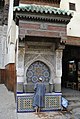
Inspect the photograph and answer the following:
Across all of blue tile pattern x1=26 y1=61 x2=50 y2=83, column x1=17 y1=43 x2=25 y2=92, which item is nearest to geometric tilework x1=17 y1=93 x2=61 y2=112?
column x1=17 y1=43 x2=25 y2=92

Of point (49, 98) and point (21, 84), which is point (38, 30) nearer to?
point (21, 84)

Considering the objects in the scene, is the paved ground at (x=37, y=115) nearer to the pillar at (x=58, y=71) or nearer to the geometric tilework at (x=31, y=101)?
the geometric tilework at (x=31, y=101)

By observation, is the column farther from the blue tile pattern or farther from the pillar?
the pillar

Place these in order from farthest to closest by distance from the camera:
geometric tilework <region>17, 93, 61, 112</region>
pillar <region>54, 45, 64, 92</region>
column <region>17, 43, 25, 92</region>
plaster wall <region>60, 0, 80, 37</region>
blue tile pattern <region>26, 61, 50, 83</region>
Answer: plaster wall <region>60, 0, 80, 37</region> < pillar <region>54, 45, 64, 92</region> < blue tile pattern <region>26, 61, 50, 83</region> < column <region>17, 43, 25, 92</region> < geometric tilework <region>17, 93, 61, 112</region>

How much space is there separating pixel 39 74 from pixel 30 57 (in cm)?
85

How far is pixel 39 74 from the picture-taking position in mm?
9477

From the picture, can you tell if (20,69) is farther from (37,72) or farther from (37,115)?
(37,115)

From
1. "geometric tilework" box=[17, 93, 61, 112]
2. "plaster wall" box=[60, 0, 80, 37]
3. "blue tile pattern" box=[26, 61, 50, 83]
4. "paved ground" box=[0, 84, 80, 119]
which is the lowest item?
Answer: "paved ground" box=[0, 84, 80, 119]

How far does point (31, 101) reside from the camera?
9000mm

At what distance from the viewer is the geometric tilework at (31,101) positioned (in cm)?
889

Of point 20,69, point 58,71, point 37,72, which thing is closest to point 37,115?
point 37,72

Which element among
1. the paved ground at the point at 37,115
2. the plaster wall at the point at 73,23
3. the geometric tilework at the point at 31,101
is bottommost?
the paved ground at the point at 37,115

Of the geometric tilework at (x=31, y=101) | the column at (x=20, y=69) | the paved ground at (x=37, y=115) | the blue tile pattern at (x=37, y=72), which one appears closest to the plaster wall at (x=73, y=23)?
the blue tile pattern at (x=37, y=72)

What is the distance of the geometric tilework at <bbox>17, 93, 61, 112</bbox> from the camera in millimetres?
8891
